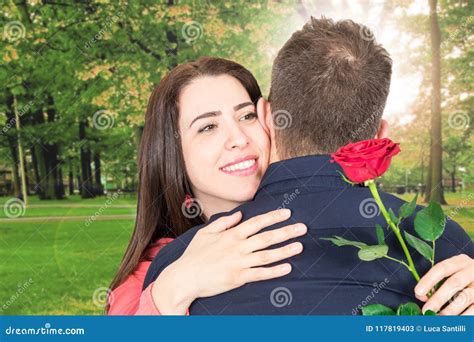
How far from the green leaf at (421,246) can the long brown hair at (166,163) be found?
1.12m

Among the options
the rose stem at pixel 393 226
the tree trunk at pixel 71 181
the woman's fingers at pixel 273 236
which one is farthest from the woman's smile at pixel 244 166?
the tree trunk at pixel 71 181

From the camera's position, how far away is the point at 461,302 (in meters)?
1.55

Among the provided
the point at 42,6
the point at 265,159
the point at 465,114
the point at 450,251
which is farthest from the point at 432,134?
the point at 450,251

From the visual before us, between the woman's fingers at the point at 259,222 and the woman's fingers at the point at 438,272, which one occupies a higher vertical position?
the woman's fingers at the point at 259,222

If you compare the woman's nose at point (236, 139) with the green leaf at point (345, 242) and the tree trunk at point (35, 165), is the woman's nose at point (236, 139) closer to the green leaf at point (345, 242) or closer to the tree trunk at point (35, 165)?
the green leaf at point (345, 242)

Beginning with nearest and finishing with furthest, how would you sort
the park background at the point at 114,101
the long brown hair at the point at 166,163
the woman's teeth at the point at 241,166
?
the woman's teeth at the point at 241,166 < the long brown hair at the point at 166,163 < the park background at the point at 114,101

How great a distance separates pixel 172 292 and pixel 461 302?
2.37ft

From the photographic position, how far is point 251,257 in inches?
61.4

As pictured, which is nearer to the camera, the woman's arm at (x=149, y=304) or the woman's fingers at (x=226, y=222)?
the woman's fingers at (x=226, y=222)

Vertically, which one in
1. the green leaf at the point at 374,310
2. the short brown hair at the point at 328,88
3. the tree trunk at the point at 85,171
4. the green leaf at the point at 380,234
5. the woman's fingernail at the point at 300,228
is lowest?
the tree trunk at the point at 85,171

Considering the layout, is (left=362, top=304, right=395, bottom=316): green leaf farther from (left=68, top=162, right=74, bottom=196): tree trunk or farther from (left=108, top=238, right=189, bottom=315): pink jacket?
(left=68, top=162, right=74, bottom=196): tree trunk

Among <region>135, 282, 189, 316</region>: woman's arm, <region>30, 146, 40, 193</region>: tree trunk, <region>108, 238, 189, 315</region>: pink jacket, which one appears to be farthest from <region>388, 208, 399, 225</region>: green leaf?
<region>30, 146, 40, 193</region>: tree trunk

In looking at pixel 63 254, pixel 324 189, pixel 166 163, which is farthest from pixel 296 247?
pixel 63 254

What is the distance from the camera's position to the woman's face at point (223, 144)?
7.40 feet
